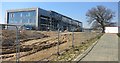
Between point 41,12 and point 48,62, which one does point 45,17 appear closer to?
point 41,12

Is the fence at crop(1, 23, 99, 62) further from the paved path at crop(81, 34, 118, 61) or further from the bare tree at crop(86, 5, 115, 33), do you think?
the bare tree at crop(86, 5, 115, 33)

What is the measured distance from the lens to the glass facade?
84219 millimetres

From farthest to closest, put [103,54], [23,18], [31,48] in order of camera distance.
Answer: [23,18] → [31,48] → [103,54]

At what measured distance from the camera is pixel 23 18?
8588 cm

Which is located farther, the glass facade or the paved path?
the glass facade

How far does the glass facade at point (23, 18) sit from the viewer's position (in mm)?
84219

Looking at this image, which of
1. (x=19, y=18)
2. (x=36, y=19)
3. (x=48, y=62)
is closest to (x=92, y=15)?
(x=36, y=19)

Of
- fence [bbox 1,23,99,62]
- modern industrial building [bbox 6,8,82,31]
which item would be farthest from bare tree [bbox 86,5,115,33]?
fence [bbox 1,23,99,62]

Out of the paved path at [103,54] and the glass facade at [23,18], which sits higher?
the glass facade at [23,18]

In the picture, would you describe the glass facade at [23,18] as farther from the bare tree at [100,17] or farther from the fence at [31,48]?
the fence at [31,48]

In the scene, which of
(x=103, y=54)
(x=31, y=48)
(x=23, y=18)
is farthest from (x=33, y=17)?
(x=103, y=54)

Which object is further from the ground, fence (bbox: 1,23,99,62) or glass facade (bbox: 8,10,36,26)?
glass facade (bbox: 8,10,36,26)

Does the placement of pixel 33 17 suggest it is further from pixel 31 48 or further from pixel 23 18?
pixel 31 48

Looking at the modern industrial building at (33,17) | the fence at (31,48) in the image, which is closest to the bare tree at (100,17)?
the modern industrial building at (33,17)
